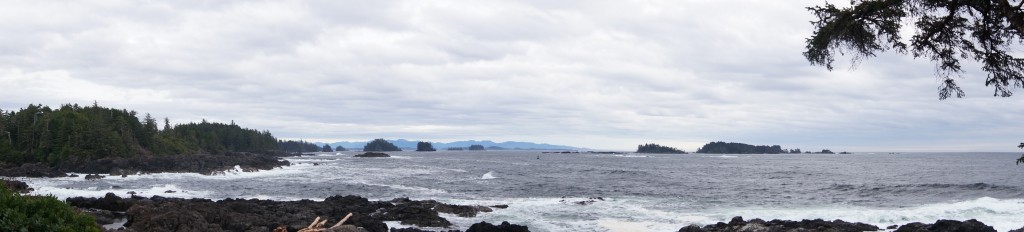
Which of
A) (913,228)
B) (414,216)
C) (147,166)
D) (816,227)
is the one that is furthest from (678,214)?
(147,166)

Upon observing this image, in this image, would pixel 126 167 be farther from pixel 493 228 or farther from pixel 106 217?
pixel 493 228

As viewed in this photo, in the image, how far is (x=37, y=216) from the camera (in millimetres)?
11094

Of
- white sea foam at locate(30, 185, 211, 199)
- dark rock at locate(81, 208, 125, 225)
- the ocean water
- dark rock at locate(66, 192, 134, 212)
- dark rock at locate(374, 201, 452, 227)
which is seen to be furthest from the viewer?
white sea foam at locate(30, 185, 211, 199)

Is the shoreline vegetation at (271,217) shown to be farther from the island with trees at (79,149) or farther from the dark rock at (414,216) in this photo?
the island with trees at (79,149)

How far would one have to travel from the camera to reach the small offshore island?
65.5 ft

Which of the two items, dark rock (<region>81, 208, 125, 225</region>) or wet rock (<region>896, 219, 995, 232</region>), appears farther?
wet rock (<region>896, 219, 995, 232</region>)

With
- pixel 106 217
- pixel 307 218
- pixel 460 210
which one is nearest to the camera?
pixel 106 217

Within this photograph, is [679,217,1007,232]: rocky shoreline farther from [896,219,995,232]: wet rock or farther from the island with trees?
the island with trees

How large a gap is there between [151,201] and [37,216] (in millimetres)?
20003

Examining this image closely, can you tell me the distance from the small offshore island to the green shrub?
0.02 m

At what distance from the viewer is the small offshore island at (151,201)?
20.0 m

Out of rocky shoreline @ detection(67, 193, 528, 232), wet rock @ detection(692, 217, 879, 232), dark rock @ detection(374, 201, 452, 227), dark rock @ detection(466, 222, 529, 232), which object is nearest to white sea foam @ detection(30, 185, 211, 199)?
rocky shoreline @ detection(67, 193, 528, 232)

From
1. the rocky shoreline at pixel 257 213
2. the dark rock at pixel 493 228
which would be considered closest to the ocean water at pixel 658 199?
the rocky shoreline at pixel 257 213

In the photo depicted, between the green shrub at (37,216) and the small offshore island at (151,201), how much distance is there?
2 centimetres
